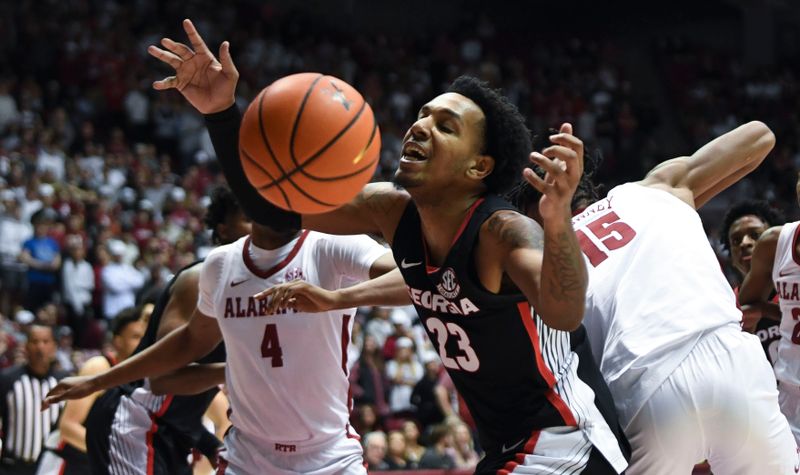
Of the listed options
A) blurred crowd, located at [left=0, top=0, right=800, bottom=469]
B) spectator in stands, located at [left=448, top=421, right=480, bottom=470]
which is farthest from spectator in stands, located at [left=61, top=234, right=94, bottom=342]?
spectator in stands, located at [left=448, top=421, right=480, bottom=470]

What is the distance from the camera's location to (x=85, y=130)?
572 inches

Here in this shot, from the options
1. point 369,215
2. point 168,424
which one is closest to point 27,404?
point 168,424

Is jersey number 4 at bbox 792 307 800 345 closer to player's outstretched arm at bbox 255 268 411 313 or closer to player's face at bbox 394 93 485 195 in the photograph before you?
player's outstretched arm at bbox 255 268 411 313

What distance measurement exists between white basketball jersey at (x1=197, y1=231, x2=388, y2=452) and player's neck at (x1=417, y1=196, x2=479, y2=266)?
782mm

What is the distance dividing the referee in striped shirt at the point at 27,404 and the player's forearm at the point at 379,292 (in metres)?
5.10

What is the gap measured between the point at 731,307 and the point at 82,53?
13.9m

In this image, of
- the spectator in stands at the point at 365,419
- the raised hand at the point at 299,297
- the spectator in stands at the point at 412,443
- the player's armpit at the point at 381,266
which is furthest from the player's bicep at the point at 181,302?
the spectator in stands at the point at 365,419

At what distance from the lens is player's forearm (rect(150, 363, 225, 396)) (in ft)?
17.2

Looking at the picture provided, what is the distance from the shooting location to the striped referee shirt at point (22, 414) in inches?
336

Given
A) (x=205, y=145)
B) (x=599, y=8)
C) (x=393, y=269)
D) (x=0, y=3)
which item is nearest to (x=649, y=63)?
(x=599, y=8)

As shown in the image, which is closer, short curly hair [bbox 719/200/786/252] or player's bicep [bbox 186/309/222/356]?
player's bicep [bbox 186/309/222/356]

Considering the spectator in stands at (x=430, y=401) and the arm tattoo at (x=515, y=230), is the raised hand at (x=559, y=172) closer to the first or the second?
the arm tattoo at (x=515, y=230)

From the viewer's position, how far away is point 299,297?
3.97m

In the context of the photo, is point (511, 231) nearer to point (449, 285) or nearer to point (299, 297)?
point (449, 285)
